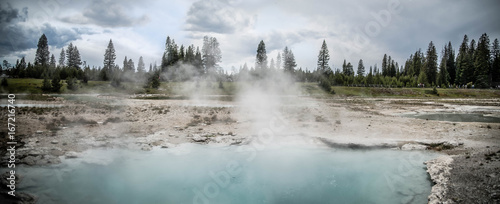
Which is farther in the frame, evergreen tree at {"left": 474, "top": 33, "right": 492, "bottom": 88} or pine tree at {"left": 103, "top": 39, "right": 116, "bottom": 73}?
pine tree at {"left": 103, "top": 39, "right": 116, "bottom": 73}

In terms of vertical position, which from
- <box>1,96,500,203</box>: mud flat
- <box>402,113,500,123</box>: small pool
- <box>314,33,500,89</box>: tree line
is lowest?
<box>1,96,500,203</box>: mud flat

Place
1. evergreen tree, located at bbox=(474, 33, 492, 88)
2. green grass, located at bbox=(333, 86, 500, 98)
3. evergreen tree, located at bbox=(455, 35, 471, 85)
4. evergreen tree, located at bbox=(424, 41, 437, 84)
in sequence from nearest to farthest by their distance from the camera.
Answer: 1. green grass, located at bbox=(333, 86, 500, 98)
2. evergreen tree, located at bbox=(474, 33, 492, 88)
3. evergreen tree, located at bbox=(455, 35, 471, 85)
4. evergreen tree, located at bbox=(424, 41, 437, 84)

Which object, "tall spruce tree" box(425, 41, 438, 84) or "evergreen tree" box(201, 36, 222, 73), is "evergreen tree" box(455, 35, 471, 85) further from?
"evergreen tree" box(201, 36, 222, 73)

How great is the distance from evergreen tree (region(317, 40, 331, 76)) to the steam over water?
5816cm

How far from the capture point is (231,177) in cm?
732

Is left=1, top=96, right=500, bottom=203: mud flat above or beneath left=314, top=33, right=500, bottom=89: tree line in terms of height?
beneath

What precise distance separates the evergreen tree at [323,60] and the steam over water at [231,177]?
58164 millimetres

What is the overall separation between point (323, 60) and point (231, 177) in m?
63.0

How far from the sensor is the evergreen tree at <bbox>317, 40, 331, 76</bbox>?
64.8 metres

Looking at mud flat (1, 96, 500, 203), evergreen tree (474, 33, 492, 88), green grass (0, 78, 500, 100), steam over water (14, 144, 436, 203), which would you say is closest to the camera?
steam over water (14, 144, 436, 203)

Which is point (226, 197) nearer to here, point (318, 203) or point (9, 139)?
point (318, 203)

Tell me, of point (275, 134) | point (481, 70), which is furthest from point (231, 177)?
point (481, 70)

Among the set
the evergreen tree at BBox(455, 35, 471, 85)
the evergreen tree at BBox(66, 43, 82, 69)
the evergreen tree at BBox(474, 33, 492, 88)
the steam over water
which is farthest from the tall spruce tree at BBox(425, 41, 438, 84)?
the evergreen tree at BBox(66, 43, 82, 69)

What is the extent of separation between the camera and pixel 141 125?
555 inches
